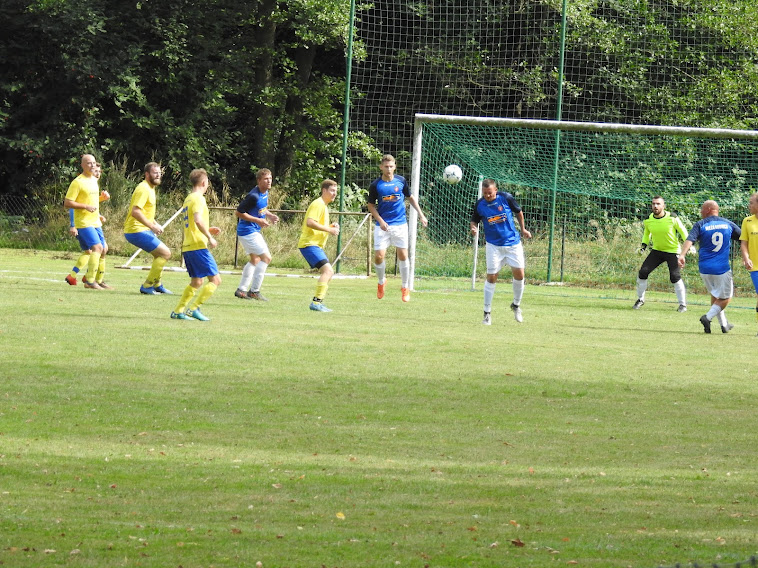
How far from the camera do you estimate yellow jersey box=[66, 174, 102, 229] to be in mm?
17125

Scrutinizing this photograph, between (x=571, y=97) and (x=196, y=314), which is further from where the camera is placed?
(x=571, y=97)

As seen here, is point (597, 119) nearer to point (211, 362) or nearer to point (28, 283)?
point (28, 283)

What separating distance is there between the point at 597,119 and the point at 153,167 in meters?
15.7

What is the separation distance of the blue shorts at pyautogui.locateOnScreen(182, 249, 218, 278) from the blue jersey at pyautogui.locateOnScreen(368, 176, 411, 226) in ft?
13.7

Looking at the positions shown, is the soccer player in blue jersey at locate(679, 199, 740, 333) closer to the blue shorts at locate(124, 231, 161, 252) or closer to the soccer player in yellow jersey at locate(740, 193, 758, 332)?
the soccer player in yellow jersey at locate(740, 193, 758, 332)

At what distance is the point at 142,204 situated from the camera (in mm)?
16578

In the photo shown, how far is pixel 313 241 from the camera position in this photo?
16438mm

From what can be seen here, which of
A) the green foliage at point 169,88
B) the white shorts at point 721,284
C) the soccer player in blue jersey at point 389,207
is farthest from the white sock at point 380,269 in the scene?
the green foliage at point 169,88

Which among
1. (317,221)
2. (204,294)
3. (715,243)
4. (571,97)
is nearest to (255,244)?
(317,221)

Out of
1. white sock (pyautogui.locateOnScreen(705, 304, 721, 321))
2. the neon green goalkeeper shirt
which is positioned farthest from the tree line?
white sock (pyautogui.locateOnScreen(705, 304, 721, 321))

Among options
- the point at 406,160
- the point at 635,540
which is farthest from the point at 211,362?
the point at 406,160

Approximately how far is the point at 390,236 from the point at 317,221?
164cm

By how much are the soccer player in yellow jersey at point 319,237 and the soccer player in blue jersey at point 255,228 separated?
0.72m

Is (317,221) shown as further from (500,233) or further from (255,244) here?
(500,233)
